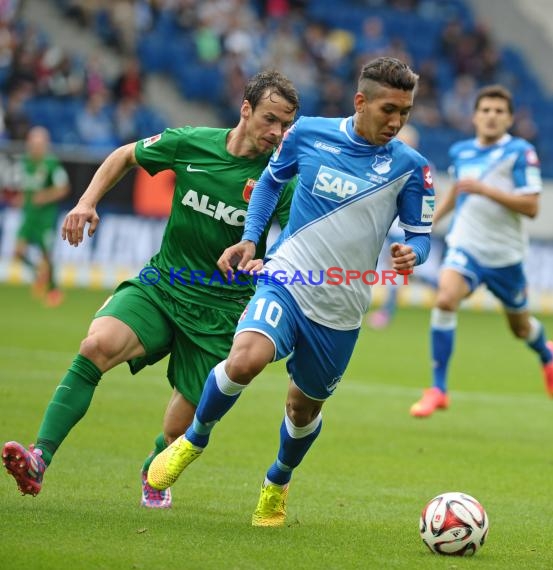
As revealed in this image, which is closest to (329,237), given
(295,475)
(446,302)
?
(295,475)

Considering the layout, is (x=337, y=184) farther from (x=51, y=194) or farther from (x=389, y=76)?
(x=51, y=194)

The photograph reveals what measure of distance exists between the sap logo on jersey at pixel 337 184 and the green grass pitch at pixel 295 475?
172 centimetres

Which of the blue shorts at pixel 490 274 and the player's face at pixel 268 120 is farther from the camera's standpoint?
the blue shorts at pixel 490 274

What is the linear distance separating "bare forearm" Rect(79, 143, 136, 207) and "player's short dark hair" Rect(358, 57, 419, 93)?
56.4 inches

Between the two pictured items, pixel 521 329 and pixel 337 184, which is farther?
pixel 521 329

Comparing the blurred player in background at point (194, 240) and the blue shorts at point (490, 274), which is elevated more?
the blurred player in background at point (194, 240)

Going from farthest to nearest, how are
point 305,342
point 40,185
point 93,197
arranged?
point 40,185 → point 93,197 → point 305,342

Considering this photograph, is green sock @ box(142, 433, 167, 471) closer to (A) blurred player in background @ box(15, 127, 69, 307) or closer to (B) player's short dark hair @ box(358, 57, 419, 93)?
(B) player's short dark hair @ box(358, 57, 419, 93)

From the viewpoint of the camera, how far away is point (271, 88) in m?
6.69

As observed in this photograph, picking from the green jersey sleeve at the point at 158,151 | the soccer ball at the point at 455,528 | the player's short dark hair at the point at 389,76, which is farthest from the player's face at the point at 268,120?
the soccer ball at the point at 455,528

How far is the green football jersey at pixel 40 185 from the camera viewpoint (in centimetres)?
2025

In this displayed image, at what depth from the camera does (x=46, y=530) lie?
5789 mm

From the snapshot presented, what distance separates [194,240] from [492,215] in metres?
4.95

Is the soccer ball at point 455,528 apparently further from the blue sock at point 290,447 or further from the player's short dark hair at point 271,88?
the player's short dark hair at point 271,88
